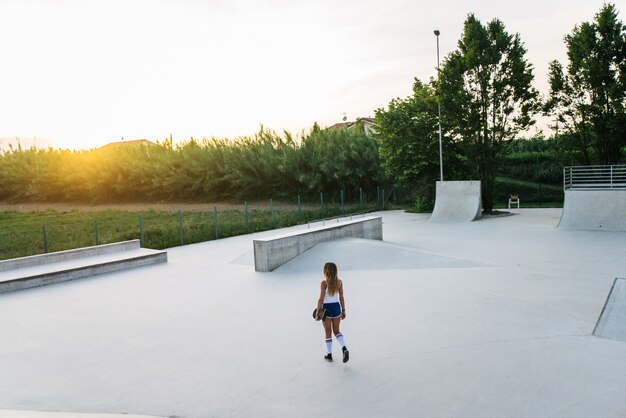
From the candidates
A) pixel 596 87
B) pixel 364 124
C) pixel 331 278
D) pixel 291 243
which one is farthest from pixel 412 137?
pixel 364 124

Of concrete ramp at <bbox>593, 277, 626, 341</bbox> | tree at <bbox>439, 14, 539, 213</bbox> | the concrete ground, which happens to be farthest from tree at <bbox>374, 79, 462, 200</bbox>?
concrete ramp at <bbox>593, 277, 626, 341</bbox>

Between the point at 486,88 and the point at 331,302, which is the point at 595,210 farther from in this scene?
the point at 331,302

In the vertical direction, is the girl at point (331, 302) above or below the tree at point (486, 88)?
below

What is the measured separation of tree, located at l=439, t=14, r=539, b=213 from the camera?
21719 millimetres

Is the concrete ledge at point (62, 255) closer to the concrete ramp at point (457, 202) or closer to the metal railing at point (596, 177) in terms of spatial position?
the concrete ramp at point (457, 202)

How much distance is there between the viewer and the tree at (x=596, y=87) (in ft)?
63.2

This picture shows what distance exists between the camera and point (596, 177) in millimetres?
19469

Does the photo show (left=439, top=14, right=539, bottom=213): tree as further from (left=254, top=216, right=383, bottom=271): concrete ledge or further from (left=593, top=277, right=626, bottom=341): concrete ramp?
(left=593, top=277, right=626, bottom=341): concrete ramp

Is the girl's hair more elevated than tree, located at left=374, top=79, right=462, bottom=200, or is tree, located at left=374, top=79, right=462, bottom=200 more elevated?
tree, located at left=374, top=79, right=462, bottom=200

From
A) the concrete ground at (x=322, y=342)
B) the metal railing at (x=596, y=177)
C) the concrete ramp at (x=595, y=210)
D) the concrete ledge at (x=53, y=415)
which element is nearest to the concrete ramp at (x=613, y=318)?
the concrete ground at (x=322, y=342)

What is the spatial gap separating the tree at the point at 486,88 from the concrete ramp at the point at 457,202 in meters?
1.72

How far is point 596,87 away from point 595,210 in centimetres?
598

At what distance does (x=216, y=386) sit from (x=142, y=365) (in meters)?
1.26

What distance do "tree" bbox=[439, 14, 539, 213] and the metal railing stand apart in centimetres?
350
